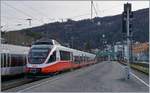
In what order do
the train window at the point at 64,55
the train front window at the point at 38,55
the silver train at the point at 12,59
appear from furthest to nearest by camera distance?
the train window at the point at 64,55, the train front window at the point at 38,55, the silver train at the point at 12,59

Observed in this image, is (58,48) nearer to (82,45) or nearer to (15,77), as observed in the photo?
(15,77)

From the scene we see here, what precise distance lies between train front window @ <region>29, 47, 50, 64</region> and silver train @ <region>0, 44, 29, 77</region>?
4.53 ft

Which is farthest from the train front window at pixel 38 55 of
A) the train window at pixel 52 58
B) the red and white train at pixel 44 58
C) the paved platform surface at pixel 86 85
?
the paved platform surface at pixel 86 85

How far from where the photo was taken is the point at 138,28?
352 ft

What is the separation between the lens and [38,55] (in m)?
36.8

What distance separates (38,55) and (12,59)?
2.36 meters

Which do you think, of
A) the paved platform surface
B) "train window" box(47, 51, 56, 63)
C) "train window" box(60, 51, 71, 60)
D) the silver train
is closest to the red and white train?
"train window" box(47, 51, 56, 63)

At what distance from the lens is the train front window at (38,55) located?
36562mm

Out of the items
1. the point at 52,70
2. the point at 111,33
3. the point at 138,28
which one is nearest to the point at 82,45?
the point at 111,33

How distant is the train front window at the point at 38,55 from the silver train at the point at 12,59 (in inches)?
Result: 54.3

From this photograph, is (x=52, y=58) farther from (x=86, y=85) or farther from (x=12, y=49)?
(x=86, y=85)

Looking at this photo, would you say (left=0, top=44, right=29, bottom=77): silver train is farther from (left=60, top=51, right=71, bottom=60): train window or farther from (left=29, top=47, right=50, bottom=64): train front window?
(left=60, top=51, right=71, bottom=60): train window

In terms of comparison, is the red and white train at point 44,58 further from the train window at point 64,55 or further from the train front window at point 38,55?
the train window at point 64,55

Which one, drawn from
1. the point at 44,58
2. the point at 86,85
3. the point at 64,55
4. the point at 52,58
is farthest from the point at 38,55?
the point at 86,85
